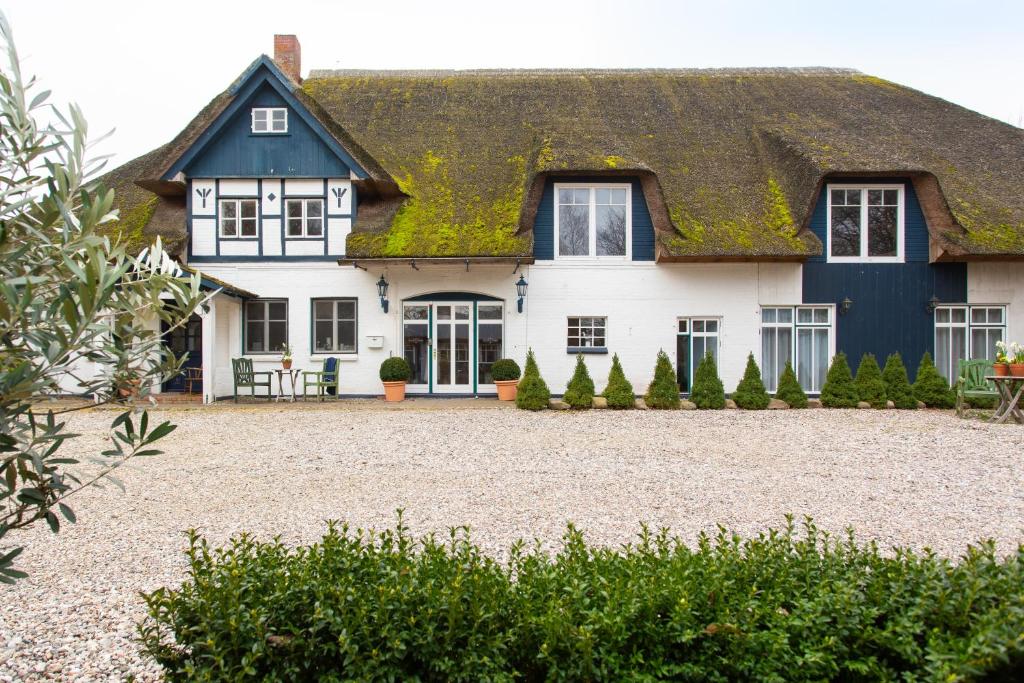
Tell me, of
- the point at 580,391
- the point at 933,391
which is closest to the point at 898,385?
the point at 933,391

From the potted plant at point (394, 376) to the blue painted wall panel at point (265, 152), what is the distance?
4.64 metres

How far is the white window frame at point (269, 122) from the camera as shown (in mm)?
14789

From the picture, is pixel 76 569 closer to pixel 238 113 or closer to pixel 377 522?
pixel 377 522

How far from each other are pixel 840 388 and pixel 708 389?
2872 millimetres

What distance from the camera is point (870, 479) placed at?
23.8ft

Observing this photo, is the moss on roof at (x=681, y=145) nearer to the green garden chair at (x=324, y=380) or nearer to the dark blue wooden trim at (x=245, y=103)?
the dark blue wooden trim at (x=245, y=103)

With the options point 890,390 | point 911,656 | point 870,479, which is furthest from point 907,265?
point 911,656

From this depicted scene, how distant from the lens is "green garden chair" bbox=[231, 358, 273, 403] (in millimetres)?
14289

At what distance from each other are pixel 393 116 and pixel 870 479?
15085 millimetres

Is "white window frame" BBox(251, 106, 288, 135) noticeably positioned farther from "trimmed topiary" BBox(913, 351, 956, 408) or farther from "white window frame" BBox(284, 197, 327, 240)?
"trimmed topiary" BBox(913, 351, 956, 408)

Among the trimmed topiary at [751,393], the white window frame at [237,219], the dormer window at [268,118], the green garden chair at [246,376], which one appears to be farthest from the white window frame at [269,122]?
the trimmed topiary at [751,393]

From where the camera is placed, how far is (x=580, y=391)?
42.0ft

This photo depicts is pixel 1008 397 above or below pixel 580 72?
below

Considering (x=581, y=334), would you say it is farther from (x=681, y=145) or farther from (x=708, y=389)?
(x=681, y=145)
